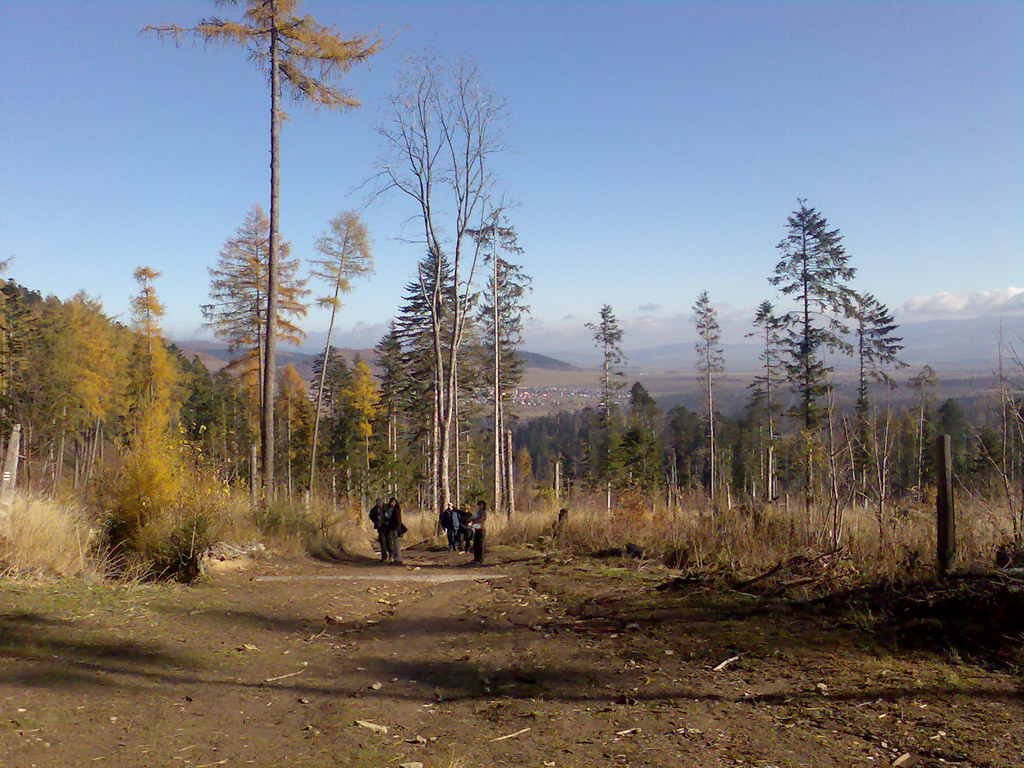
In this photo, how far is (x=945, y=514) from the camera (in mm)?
7102

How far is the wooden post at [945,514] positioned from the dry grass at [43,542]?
9.88 m

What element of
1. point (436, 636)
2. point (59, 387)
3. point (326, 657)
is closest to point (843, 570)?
point (436, 636)

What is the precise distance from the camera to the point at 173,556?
387 inches

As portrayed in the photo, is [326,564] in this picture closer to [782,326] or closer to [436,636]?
[436,636]

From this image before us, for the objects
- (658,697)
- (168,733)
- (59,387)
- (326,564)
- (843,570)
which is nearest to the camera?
(168,733)

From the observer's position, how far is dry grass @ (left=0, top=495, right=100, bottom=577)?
27.1 feet

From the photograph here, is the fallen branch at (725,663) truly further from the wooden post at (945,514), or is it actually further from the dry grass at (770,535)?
the wooden post at (945,514)

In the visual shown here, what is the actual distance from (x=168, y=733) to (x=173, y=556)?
5.69 m

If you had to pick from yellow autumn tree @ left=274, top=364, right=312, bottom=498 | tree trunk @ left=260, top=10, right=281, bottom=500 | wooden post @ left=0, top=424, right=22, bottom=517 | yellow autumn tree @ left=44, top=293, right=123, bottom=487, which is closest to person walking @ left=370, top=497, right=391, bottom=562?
tree trunk @ left=260, top=10, right=281, bottom=500

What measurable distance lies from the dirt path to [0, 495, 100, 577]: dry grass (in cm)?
76

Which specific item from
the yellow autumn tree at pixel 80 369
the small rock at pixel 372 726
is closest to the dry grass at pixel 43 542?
the small rock at pixel 372 726

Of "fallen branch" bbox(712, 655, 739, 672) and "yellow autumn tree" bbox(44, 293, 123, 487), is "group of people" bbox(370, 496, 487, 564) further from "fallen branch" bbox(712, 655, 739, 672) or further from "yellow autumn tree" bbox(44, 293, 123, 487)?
"yellow autumn tree" bbox(44, 293, 123, 487)

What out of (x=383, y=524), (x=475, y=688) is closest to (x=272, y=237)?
(x=383, y=524)

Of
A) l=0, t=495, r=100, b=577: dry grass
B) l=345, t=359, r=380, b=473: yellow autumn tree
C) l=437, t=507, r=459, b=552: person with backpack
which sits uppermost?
l=345, t=359, r=380, b=473: yellow autumn tree
